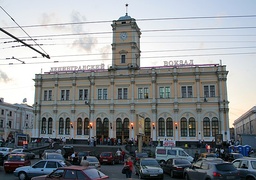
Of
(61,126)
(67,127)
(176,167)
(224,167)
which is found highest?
(61,126)

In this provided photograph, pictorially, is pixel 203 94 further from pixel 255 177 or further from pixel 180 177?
pixel 255 177

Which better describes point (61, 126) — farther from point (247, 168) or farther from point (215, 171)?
point (215, 171)

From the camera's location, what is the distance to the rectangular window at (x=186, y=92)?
5247 cm

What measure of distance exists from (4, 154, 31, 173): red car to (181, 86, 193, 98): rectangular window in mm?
35038

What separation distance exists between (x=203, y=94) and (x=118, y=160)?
81.7ft

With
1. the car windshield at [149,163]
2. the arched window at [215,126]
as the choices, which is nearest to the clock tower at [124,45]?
the arched window at [215,126]

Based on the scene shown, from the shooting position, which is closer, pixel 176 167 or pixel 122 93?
pixel 176 167

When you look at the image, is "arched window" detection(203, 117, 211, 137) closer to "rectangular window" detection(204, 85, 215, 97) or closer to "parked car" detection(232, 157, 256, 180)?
"rectangular window" detection(204, 85, 215, 97)

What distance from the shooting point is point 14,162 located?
2253 cm

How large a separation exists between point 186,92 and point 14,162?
36.2 meters

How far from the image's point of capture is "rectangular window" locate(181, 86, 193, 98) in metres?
52.5

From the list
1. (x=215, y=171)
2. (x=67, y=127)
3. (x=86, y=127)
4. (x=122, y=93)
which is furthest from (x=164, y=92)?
(x=215, y=171)

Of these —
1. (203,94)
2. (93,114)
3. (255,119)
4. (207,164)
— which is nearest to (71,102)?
(93,114)

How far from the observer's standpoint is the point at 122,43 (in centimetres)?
5728
